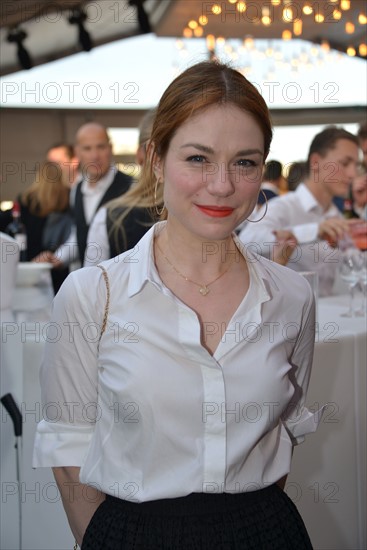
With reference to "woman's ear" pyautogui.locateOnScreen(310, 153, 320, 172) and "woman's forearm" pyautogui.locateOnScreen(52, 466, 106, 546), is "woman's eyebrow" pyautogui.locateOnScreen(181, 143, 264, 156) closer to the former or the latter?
"woman's forearm" pyautogui.locateOnScreen(52, 466, 106, 546)

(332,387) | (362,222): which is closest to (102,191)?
(362,222)

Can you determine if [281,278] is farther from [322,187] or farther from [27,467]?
[322,187]

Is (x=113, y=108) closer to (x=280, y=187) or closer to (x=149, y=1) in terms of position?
(x=149, y=1)

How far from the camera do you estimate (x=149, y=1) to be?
26.0ft

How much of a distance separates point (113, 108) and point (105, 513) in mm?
10902

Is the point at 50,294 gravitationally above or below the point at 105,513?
below

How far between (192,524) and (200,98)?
0.63 m

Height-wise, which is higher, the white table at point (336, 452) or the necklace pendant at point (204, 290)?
the necklace pendant at point (204, 290)

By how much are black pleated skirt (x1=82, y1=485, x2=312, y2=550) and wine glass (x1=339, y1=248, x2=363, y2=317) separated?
4.27 feet

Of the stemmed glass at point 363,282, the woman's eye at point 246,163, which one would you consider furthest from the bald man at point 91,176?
the woman's eye at point 246,163

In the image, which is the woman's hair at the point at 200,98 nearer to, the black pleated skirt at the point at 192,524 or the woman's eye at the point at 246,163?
the woman's eye at the point at 246,163

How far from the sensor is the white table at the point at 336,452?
2014 millimetres

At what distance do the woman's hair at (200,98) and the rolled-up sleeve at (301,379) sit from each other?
1.09 ft

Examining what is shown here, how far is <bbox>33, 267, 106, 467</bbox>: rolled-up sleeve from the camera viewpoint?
1.21m
